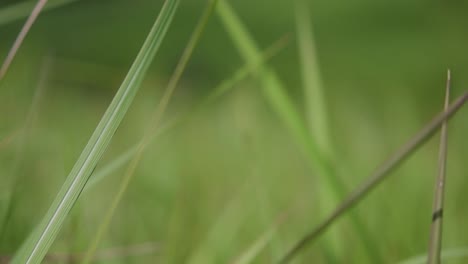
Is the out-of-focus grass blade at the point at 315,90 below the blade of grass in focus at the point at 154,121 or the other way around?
the other way around

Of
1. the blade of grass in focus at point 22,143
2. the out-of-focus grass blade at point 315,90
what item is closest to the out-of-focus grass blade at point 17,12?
the blade of grass in focus at point 22,143

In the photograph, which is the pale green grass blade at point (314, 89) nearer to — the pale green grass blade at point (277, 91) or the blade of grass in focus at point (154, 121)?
the pale green grass blade at point (277, 91)

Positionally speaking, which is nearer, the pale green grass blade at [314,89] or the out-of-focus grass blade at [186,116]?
the out-of-focus grass blade at [186,116]

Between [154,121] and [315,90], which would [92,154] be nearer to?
[154,121]

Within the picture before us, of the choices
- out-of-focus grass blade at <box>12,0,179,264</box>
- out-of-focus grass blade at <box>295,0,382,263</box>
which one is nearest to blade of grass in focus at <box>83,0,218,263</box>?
out-of-focus grass blade at <box>12,0,179,264</box>

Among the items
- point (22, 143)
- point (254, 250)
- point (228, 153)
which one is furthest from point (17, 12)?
point (228, 153)

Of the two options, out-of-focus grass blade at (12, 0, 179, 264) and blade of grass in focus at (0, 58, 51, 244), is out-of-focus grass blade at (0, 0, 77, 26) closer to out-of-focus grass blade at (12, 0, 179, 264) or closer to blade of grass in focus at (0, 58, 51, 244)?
blade of grass in focus at (0, 58, 51, 244)

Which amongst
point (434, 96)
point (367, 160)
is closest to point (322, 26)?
point (434, 96)
